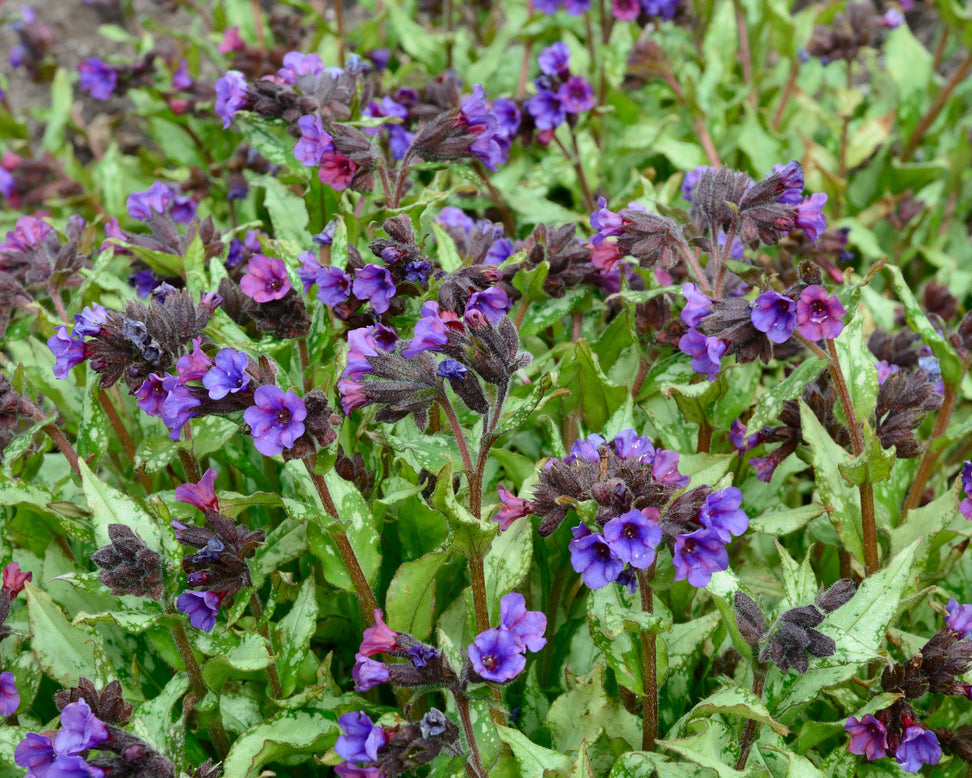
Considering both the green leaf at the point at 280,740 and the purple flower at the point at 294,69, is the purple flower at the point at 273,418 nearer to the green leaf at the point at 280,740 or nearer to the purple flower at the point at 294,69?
the green leaf at the point at 280,740

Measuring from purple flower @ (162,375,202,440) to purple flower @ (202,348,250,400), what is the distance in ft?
0.17

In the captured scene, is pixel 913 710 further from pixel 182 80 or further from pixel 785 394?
pixel 182 80

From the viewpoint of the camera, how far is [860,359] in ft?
7.26

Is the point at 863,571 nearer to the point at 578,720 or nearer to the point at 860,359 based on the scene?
the point at 860,359

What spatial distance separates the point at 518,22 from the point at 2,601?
3334mm

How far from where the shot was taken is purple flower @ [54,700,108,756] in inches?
65.1

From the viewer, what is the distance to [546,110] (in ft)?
9.87

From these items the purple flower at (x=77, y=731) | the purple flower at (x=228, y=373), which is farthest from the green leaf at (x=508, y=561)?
the purple flower at (x=77, y=731)

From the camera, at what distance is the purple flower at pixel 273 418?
1665mm

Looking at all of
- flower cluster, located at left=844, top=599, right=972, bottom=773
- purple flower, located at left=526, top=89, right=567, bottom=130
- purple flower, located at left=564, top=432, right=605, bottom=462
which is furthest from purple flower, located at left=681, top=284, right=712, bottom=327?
purple flower, located at left=526, top=89, right=567, bottom=130

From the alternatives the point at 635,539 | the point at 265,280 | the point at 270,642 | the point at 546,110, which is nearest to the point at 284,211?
the point at 265,280

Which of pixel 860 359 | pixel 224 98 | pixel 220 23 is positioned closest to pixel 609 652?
pixel 860 359

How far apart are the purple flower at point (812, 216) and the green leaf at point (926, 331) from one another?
0.32 m

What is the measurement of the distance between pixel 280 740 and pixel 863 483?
1361mm
